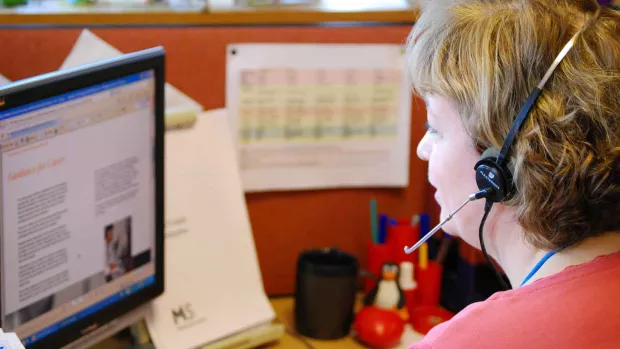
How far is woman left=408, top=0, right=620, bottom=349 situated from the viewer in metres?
0.85

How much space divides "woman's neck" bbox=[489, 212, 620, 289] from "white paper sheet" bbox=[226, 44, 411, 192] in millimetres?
500

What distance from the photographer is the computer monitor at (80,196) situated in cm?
101

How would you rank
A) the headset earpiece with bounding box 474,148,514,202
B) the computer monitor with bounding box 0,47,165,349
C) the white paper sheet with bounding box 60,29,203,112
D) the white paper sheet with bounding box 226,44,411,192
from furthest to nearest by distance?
the white paper sheet with bounding box 226,44,411,192
the white paper sheet with bounding box 60,29,203,112
the computer monitor with bounding box 0,47,165,349
the headset earpiece with bounding box 474,148,514,202

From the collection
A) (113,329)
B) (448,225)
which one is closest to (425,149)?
(448,225)

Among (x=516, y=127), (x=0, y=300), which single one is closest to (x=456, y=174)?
(x=516, y=127)

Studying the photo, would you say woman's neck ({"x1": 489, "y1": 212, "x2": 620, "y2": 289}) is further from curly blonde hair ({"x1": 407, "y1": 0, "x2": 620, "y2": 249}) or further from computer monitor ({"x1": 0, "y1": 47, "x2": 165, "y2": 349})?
computer monitor ({"x1": 0, "y1": 47, "x2": 165, "y2": 349})

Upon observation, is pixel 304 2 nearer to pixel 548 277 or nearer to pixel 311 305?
pixel 311 305

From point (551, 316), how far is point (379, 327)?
515 mm

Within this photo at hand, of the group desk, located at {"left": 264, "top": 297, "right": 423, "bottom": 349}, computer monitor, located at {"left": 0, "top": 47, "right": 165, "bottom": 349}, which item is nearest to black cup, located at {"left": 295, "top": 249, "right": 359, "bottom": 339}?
desk, located at {"left": 264, "top": 297, "right": 423, "bottom": 349}

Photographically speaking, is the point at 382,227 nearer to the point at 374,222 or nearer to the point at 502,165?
the point at 374,222

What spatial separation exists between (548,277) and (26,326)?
0.64m

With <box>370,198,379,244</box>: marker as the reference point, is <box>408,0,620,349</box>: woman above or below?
above

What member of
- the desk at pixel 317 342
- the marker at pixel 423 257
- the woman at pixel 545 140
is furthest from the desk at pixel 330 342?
the woman at pixel 545 140

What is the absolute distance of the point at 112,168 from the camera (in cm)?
114
